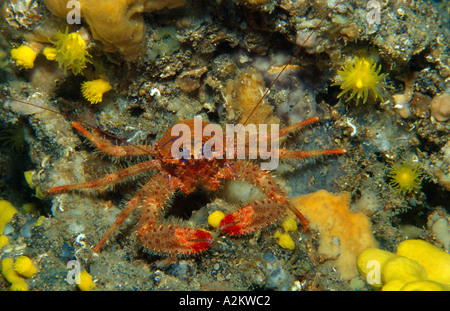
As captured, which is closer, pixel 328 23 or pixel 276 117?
pixel 328 23

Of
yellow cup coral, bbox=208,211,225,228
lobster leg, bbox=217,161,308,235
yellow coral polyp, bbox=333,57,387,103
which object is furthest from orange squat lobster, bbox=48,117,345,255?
yellow coral polyp, bbox=333,57,387,103

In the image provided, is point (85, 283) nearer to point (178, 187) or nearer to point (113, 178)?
point (113, 178)

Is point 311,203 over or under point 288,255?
over

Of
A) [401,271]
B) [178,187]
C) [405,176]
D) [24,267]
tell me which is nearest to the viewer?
[401,271]

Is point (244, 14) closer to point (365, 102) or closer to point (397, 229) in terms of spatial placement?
point (365, 102)

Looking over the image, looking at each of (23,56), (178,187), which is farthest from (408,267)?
(23,56)

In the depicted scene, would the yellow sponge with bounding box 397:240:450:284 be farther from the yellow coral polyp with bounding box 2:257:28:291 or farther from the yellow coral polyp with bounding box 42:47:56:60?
the yellow coral polyp with bounding box 42:47:56:60

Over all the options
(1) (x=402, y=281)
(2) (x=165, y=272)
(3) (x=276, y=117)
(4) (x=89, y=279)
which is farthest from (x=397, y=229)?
(4) (x=89, y=279)
